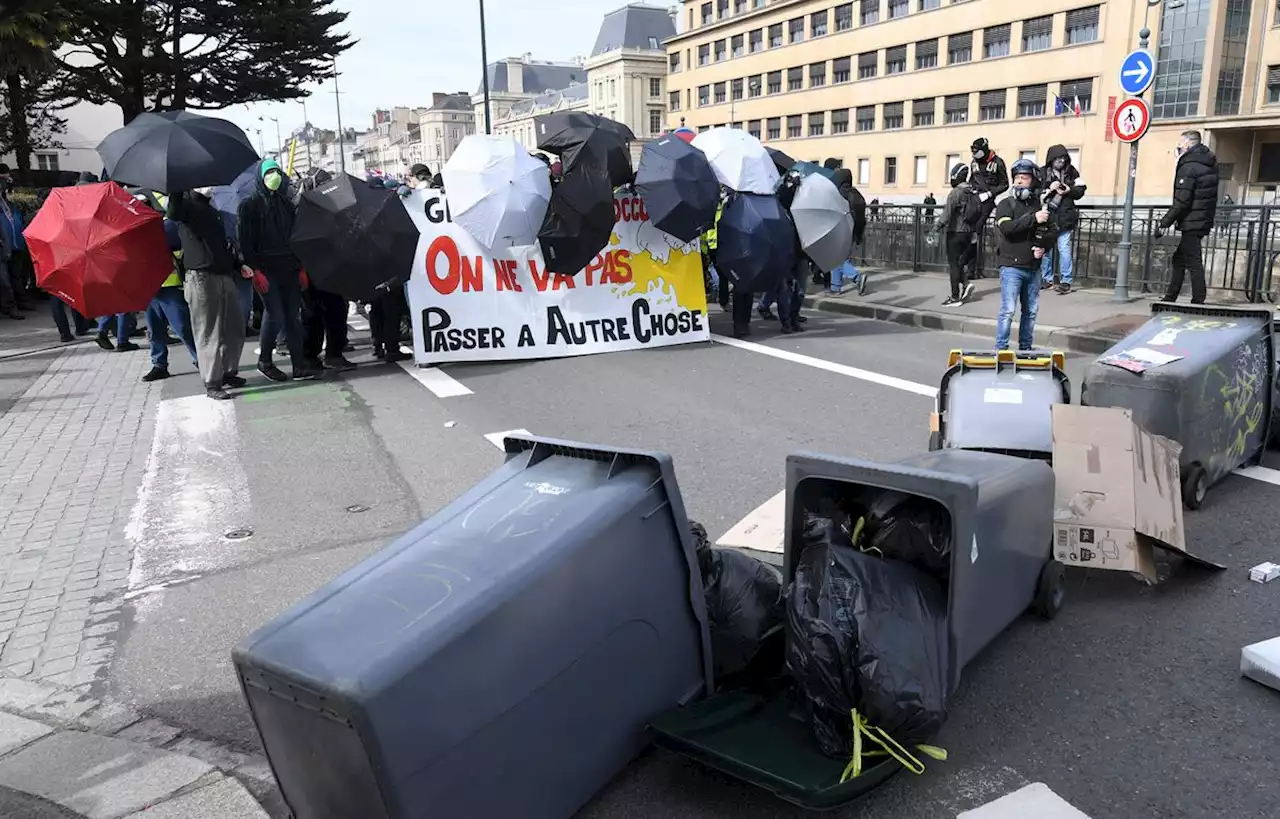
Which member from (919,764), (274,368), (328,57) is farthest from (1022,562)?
(328,57)

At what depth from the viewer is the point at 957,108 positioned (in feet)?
192

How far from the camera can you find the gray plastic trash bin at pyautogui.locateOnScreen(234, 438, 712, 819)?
7.18ft

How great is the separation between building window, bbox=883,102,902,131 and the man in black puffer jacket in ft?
182

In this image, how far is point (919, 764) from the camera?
288 centimetres

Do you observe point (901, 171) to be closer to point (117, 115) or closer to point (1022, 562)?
point (117, 115)

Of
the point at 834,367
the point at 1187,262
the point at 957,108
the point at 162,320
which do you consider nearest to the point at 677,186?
the point at 834,367

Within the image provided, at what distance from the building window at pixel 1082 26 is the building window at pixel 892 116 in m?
13.0

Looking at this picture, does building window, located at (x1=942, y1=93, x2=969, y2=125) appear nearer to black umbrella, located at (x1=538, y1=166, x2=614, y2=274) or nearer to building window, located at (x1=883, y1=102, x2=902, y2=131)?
building window, located at (x1=883, y1=102, x2=902, y2=131)

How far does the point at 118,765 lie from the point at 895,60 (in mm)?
67129

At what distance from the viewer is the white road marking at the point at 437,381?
8688mm

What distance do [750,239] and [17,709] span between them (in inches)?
314

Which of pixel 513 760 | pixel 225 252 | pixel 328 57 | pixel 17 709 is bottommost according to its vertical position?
pixel 17 709

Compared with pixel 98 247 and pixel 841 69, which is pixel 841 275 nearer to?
pixel 98 247

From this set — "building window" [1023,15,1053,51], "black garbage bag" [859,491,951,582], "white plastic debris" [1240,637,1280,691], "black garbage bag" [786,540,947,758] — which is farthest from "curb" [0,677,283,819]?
"building window" [1023,15,1053,51]
